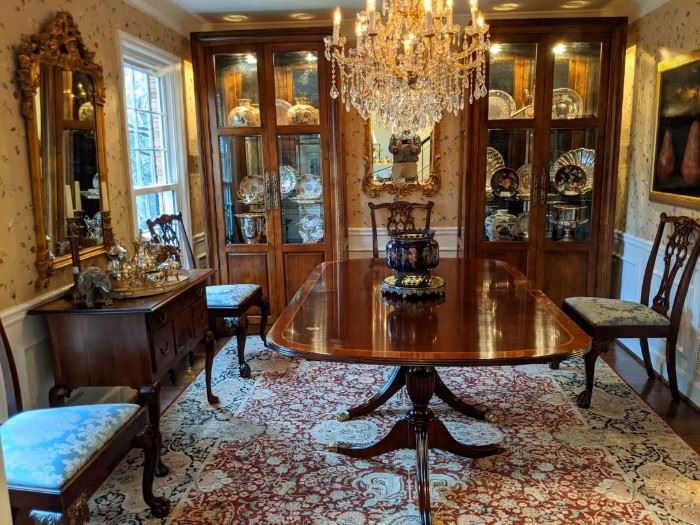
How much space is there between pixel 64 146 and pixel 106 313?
91 centimetres

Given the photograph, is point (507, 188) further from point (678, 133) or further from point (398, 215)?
point (678, 133)

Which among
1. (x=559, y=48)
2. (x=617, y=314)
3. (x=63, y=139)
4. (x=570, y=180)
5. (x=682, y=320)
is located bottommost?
(x=682, y=320)

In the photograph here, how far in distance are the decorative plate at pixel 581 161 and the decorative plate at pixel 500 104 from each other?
53 cm

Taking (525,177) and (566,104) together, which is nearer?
(566,104)

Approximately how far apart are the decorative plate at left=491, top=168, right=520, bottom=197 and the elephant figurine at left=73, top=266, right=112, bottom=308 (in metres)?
2.92

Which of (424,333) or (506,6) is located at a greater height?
(506,6)

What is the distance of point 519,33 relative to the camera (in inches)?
154

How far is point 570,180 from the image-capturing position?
417cm

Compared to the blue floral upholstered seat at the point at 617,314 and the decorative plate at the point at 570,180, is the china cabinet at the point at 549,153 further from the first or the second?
the blue floral upholstered seat at the point at 617,314

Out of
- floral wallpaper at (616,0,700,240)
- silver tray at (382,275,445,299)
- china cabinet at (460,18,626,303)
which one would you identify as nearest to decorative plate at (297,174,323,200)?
china cabinet at (460,18,626,303)

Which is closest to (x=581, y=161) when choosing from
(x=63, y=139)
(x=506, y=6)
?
(x=506, y=6)

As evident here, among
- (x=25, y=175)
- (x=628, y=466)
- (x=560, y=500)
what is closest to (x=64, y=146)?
(x=25, y=175)

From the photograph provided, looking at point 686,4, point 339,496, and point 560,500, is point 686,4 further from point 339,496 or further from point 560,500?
point 339,496

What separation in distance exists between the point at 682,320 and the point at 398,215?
2.05 meters
